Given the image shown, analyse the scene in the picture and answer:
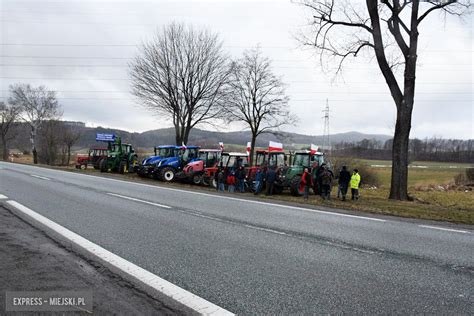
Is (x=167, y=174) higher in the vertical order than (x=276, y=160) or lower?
lower

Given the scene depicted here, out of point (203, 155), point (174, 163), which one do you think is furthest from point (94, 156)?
point (203, 155)

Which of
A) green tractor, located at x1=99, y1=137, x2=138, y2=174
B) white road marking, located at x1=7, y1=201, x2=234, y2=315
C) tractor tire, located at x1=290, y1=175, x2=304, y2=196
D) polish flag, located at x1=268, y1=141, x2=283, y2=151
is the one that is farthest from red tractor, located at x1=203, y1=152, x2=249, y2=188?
white road marking, located at x1=7, y1=201, x2=234, y2=315

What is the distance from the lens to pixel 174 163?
23.8 m

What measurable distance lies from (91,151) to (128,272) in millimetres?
38812

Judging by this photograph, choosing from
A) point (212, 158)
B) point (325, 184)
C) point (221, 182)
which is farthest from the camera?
point (212, 158)

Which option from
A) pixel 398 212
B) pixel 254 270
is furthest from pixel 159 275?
pixel 398 212

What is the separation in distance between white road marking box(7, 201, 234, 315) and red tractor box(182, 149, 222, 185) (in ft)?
46.9

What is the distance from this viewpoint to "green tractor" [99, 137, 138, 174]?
30703 millimetres

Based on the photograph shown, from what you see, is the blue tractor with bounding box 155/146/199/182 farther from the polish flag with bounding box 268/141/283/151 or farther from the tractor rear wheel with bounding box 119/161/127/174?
the tractor rear wheel with bounding box 119/161/127/174

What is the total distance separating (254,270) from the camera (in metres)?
5.11

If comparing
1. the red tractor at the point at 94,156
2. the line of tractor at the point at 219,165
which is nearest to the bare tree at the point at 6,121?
the red tractor at the point at 94,156

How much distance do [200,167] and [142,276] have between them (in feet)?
57.6

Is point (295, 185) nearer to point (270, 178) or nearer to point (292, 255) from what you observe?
Answer: point (270, 178)

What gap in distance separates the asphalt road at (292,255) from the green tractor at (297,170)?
6520 millimetres
